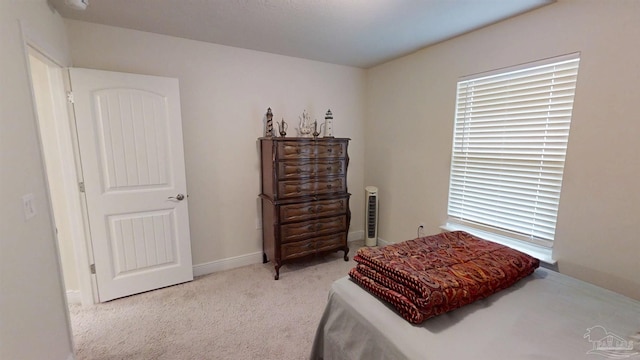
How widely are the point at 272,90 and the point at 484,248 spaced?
8.48 feet

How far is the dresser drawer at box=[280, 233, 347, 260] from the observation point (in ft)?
9.52

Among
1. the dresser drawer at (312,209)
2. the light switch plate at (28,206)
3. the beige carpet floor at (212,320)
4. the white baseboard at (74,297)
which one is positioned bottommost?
the beige carpet floor at (212,320)

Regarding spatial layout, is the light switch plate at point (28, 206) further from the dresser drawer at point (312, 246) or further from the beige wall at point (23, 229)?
the dresser drawer at point (312, 246)

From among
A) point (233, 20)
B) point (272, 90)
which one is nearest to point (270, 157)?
point (272, 90)

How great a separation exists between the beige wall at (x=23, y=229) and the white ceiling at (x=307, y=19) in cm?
67

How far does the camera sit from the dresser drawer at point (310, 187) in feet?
9.28

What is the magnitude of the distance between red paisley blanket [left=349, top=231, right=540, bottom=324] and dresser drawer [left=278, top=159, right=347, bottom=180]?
141 cm

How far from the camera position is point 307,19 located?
217cm

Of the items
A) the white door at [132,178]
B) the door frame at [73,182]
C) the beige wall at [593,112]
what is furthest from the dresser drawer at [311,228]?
the door frame at [73,182]

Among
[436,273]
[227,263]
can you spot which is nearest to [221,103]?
[227,263]

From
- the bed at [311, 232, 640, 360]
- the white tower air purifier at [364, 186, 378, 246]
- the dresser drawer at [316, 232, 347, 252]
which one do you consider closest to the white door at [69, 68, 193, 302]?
the dresser drawer at [316, 232, 347, 252]

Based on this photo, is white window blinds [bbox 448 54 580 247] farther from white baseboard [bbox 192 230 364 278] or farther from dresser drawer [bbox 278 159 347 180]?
white baseboard [bbox 192 230 364 278]
